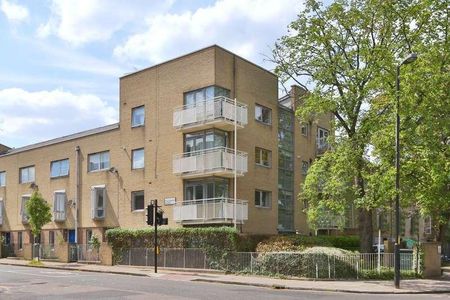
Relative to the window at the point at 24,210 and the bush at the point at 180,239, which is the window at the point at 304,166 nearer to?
the bush at the point at 180,239

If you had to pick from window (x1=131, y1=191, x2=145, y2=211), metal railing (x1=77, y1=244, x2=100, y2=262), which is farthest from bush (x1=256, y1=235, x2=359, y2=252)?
metal railing (x1=77, y1=244, x2=100, y2=262)

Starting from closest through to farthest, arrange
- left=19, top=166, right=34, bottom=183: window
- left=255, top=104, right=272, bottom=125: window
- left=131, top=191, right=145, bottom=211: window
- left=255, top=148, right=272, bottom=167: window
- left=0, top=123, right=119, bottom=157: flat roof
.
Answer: left=255, top=148, right=272, bottom=167: window
left=255, top=104, right=272, bottom=125: window
left=131, top=191, right=145, bottom=211: window
left=0, top=123, right=119, bottom=157: flat roof
left=19, top=166, right=34, bottom=183: window

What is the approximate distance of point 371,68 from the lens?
93.4ft

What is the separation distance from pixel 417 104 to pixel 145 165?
17353 mm

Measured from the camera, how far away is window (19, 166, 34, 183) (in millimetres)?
46438

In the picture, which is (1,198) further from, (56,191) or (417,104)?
(417,104)

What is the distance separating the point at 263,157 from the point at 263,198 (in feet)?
8.37

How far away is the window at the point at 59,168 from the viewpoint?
42847 mm

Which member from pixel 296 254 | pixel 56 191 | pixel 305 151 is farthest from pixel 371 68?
pixel 56 191

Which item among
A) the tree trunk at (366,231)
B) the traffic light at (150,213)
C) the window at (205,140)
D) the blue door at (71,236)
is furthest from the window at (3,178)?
the tree trunk at (366,231)

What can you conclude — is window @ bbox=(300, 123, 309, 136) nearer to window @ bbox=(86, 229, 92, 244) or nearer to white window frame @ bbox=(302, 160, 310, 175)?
white window frame @ bbox=(302, 160, 310, 175)

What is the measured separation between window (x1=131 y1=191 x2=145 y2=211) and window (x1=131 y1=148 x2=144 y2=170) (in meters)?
1.65

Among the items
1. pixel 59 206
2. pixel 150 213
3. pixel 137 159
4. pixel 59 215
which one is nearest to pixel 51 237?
pixel 59 215

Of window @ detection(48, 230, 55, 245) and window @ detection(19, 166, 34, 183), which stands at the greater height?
window @ detection(19, 166, 34, 183)
